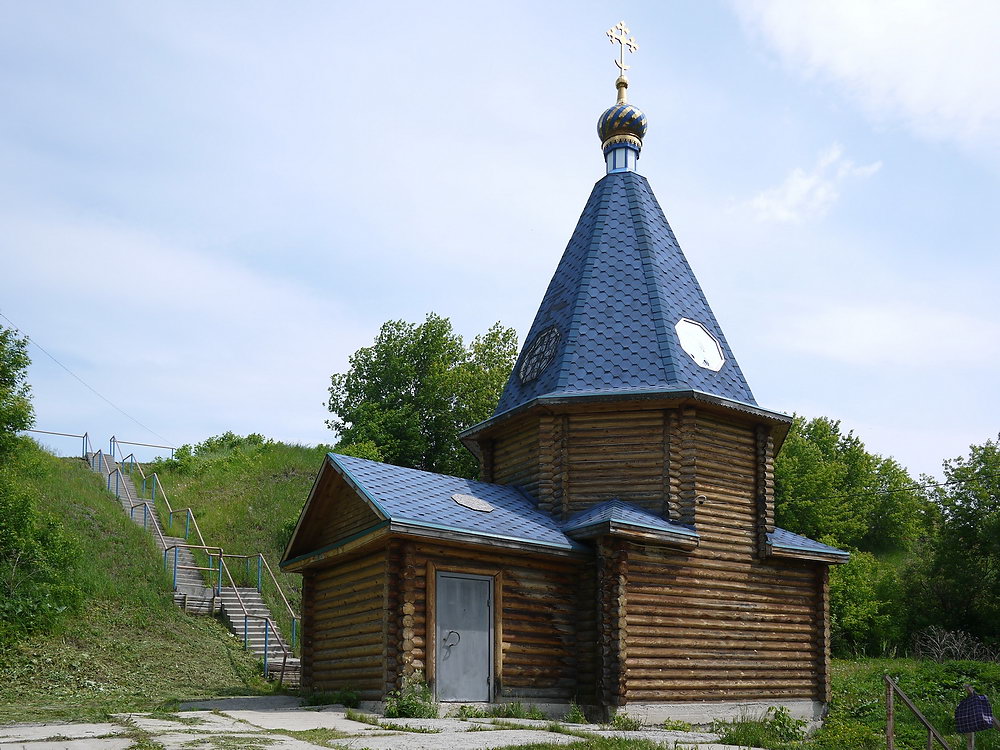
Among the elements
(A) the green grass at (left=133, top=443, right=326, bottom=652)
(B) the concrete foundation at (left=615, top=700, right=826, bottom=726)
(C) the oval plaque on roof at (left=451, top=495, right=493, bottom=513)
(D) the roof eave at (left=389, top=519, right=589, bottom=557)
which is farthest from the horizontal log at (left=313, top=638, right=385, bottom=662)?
(A) the green grass at (left=133, top=443, right=326, bottom=652)

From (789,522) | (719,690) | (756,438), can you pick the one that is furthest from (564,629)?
(789,522)

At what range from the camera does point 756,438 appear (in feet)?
51.2

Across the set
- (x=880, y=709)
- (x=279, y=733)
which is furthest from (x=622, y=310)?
(x=279, y=733)

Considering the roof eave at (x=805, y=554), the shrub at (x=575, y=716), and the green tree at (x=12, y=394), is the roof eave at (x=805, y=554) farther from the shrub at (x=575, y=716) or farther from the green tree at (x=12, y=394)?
the green tree at (x=12, y=394)

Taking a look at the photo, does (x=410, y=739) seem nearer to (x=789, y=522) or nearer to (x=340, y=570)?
(x=340, y=570)

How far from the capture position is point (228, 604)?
72.1ft

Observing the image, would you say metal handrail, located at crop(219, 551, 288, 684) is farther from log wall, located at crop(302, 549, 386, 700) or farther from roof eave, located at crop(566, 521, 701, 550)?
roof eave, located at crop(566, 521, 701, 550)

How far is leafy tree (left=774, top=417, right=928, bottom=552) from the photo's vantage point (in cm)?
3544

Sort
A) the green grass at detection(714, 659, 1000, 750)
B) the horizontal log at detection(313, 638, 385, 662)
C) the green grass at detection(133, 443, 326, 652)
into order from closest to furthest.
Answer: the green grass at detection(714, 659, 1000, 750) < the horizontal log at detection(313, 638, 385, 662) < the green grass at detection(133, 443, 326, 652)

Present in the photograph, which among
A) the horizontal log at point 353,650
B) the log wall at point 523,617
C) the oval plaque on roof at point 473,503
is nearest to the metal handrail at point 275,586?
the horizontal log at point 353,650

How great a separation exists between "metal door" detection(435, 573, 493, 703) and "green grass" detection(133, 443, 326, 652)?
1056 centimetres

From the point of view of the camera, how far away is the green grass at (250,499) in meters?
24.5

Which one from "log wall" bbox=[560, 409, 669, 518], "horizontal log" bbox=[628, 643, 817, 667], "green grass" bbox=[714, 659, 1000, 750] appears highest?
"log wall" bbox=[560, 409, 669, 518]

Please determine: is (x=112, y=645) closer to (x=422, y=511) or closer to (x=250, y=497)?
(x=422, y=511)
